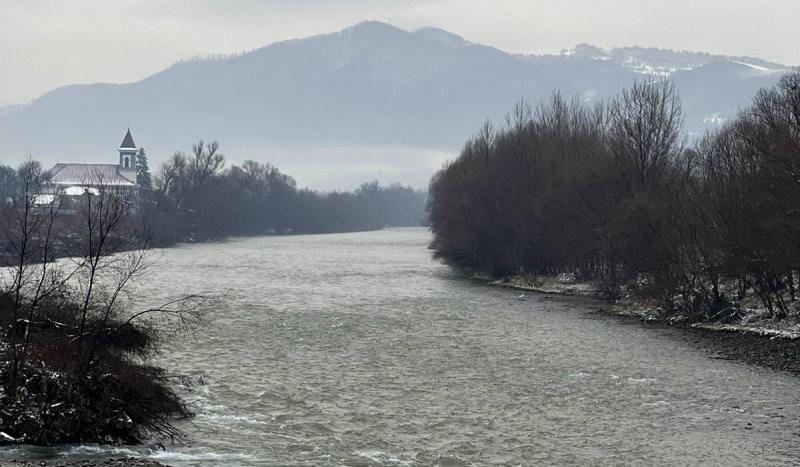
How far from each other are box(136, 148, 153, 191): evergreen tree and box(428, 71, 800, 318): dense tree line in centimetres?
9664

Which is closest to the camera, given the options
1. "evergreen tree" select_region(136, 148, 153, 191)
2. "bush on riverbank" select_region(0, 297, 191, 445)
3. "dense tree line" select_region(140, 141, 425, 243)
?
"bush on riverbank" select_region(0, 297, 191, 445)

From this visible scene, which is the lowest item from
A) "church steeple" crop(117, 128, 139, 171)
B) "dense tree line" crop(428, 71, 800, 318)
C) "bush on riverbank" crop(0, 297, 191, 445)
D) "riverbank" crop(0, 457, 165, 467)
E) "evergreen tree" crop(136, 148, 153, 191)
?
"riverbank" crop(0, 457, 165, 467)

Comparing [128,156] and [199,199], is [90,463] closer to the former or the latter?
[199,199]

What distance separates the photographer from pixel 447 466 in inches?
693

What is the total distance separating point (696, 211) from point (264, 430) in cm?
3221

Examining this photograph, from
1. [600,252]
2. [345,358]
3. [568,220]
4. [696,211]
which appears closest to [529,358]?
[345,358]

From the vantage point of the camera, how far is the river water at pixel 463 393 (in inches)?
736

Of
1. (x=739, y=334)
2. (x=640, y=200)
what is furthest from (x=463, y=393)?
(x=640, y=200)

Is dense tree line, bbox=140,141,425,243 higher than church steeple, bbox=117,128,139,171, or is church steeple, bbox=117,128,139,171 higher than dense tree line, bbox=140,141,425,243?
church steeple, bbox=117,128,139,171

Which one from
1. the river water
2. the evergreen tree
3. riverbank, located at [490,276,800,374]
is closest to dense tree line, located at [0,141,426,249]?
the evergreen tree

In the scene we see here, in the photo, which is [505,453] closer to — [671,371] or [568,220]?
[671,371]

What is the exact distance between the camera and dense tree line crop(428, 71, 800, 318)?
38.0 meters

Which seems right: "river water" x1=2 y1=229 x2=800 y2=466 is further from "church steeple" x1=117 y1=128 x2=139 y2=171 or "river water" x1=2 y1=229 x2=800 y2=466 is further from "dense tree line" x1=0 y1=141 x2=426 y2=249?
"church steeple" x1=117 y1=128 x2=139 y2=171

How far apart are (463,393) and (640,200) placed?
2879 centimetres
